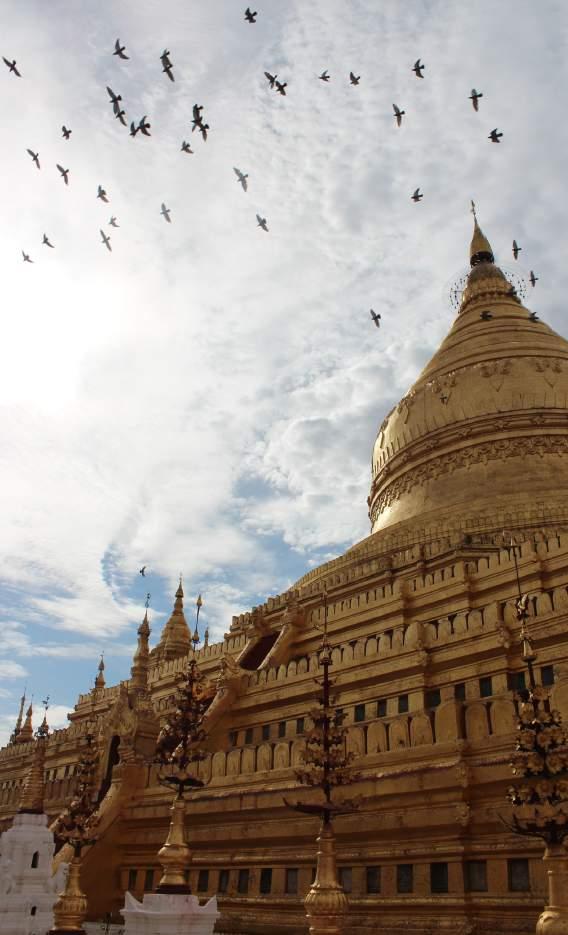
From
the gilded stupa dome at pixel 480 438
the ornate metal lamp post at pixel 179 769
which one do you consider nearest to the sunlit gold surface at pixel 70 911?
the ornate metal lamp post at pixel 179 769

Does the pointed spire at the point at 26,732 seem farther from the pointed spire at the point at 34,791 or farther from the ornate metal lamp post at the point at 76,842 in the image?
the ornate metal lamp post at the point at 76,842

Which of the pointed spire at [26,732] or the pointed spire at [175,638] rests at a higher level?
the pointed spire at [175,638]

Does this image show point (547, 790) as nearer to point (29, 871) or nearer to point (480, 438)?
point (29, 871)

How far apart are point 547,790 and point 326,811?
3415 millimetres

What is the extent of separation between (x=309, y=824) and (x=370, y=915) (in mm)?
2320

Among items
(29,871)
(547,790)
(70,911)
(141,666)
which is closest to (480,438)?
(141,666)

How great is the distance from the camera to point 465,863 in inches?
508

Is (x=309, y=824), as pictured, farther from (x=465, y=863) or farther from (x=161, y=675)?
(x=161, y=675)

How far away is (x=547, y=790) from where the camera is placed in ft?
29.9

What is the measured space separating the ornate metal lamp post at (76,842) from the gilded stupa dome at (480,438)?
16382mm

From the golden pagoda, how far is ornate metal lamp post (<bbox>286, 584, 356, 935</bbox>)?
186 centimetres

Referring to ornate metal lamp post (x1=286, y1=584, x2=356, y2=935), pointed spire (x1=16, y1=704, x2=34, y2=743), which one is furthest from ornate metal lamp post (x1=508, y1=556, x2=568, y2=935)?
pointed spire (x1=16, y1=704, x2=34, y2=743)

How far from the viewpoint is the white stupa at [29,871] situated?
1739 centimetres

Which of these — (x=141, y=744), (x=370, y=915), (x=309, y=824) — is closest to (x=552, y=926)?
(x=370, y=915)
